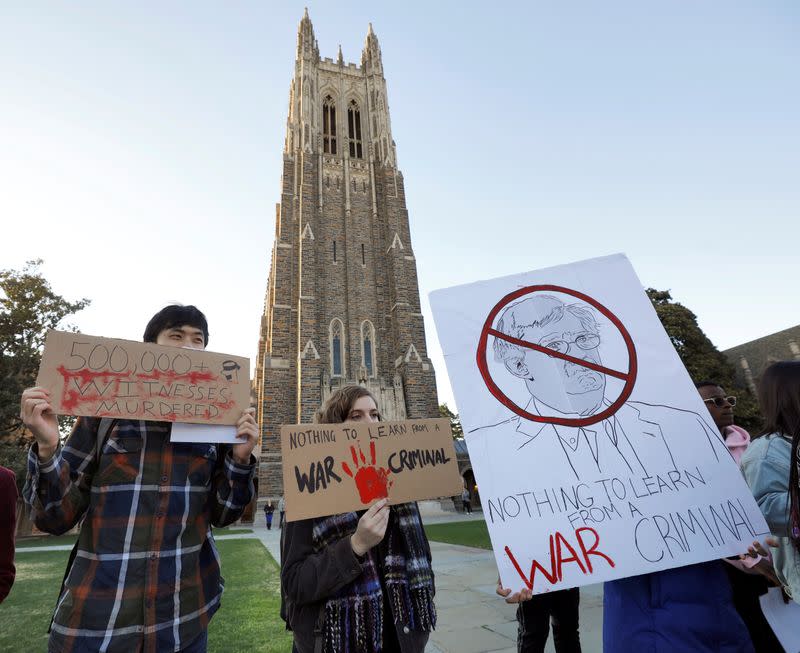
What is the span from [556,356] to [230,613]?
18.1 feet

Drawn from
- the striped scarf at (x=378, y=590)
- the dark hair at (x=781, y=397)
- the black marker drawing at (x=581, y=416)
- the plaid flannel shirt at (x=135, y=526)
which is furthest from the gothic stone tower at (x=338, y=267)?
the dark hair at (x=781, y=397)

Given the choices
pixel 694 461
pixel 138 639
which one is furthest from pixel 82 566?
pixel 694 461

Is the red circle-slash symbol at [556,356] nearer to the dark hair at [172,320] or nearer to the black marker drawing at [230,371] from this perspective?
the black marker drawing at [230,371]

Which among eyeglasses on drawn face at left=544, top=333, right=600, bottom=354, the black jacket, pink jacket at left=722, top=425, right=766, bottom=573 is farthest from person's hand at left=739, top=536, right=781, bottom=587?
the black jacket

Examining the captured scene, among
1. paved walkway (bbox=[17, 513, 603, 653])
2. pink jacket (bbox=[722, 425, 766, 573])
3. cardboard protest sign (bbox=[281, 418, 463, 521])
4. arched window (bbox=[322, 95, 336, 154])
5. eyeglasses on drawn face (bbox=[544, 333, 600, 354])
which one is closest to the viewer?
Answer: cardboard protest sign (bbox=[281, 418, 463, 521])

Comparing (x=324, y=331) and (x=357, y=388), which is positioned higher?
(x=324, y=331)

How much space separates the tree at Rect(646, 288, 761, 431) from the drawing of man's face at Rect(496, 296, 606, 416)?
79.1 feet

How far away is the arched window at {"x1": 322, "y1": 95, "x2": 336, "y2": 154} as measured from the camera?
2888 cm

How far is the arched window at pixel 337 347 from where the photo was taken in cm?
2319

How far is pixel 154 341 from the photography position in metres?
2.26

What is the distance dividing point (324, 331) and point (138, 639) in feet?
72.8

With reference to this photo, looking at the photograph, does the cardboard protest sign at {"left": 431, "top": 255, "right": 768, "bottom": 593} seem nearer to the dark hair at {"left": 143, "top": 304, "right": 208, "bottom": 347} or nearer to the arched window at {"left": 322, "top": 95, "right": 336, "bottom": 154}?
the dark hair at {"left": 143, "top": 304, "right": 208, "bottom": 347}

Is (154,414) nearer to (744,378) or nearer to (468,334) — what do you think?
(468,334)

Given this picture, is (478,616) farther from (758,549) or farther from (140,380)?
(140,380)
